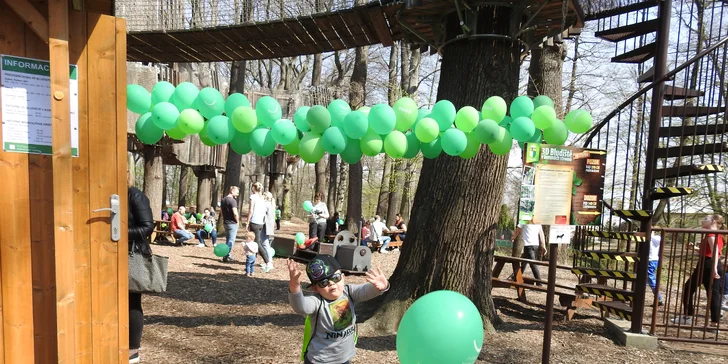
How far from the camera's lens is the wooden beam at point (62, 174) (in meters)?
2.68

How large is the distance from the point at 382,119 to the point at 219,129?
59.2 inches

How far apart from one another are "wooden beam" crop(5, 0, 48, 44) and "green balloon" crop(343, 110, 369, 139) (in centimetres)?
237

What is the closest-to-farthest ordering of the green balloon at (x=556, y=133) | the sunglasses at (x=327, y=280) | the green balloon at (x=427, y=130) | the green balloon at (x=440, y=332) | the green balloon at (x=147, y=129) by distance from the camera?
the green balloon at (x=440, y=332) → the sunglasses at (x=327, y=280) → the green balloon at (x=147, y=129) → the green balloon at (x=427, y=130) → the green balloon at (x=556, y=133)

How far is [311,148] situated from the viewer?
4449 millimetres

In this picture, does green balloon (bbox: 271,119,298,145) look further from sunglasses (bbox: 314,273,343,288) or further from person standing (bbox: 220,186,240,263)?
person standing (bbox: 220,186,240,263)

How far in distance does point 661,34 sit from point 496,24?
228 cm

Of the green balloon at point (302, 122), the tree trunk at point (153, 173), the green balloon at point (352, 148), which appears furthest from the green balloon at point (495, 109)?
the tree trunk at point (153, 173)

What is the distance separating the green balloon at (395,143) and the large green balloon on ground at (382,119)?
0.25ft

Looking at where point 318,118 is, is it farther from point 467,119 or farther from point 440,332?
point 440,332

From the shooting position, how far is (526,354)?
196 inches

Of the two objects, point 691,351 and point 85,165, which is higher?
point 85,165

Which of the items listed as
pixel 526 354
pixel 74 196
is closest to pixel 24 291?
pixel 74 196

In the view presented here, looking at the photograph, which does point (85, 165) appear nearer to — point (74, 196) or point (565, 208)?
point (74, 196)

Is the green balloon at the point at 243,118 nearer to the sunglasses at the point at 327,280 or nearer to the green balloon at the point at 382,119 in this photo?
the green balloon at the point at 382,119
